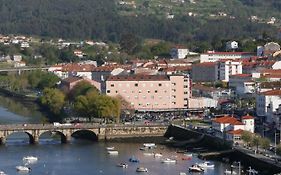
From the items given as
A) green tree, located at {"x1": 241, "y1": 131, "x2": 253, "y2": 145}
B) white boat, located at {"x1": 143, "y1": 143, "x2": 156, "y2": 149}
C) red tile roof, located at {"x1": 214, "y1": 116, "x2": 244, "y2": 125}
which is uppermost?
red tile roof, located at {"x1": 214, "y1": 116, "x2": 244, "y2": 125}

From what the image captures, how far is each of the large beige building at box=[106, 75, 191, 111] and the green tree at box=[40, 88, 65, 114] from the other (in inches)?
99.6

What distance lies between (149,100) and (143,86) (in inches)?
24.5

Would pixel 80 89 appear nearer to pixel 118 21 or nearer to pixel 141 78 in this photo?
pixel 141 78

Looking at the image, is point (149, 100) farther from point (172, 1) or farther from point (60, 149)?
point (172, 1)

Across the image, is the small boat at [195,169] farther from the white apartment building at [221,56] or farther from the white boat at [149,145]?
the white apartment building at [221,56]

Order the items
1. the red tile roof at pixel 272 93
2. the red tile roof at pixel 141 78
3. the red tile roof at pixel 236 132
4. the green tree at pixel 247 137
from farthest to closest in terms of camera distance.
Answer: the red tile roof at pixel 141 78 < the red tile roof at pixel 272 93 < the red tile roof at pixel 236 132 < the green tree at pixel 247 137

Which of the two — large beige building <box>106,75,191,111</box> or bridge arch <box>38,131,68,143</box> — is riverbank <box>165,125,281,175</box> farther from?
large beige building <box>106,75,191,111</box>


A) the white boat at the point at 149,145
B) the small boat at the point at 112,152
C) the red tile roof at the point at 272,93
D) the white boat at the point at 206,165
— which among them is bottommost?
the white boat at the point at 206,165

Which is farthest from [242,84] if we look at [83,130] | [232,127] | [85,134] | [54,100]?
[232,127]

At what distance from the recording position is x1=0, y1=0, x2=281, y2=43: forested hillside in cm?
9131

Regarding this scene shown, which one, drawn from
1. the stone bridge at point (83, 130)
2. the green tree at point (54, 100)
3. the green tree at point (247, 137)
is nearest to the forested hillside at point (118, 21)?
the green tree at point (54, 100)

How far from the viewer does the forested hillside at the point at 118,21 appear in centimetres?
9131

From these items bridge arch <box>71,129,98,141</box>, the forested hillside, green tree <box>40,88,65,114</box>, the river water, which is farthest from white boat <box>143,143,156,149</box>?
the forested hillside

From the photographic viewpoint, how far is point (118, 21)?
10219cm
